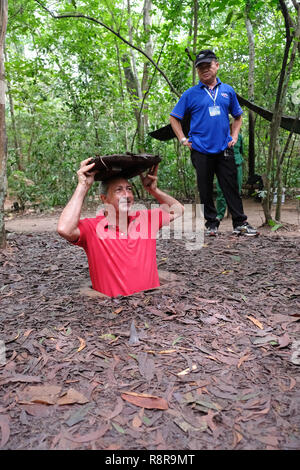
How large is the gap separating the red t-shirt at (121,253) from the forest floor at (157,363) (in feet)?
0.46

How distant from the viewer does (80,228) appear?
2.56 metres

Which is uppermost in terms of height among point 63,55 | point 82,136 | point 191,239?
point 63,55

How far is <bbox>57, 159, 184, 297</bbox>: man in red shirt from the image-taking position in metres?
2.59

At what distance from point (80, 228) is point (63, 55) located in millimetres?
7563

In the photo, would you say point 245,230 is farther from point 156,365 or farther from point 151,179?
point 156,365

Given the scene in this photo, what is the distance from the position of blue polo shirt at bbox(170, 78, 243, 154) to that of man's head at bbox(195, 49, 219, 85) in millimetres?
84

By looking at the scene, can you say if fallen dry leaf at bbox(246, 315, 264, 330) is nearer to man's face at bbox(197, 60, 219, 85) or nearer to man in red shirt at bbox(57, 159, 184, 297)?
man in red shirt at bbox(57, 159, 184, 297)

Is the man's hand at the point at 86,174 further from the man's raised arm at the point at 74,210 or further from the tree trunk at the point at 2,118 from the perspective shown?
the tree trunk at the point at 2,118

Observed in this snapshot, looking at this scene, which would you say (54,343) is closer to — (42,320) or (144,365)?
(42,320)

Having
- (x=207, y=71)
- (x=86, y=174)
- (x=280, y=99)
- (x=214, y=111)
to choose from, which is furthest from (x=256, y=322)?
(x=280, y=99)

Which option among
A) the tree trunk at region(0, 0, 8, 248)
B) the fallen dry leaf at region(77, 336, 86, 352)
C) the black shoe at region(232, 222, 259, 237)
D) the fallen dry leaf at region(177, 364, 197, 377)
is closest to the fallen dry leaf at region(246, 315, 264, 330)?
the fallen dry leaf at region(177, 364, 197, 377)

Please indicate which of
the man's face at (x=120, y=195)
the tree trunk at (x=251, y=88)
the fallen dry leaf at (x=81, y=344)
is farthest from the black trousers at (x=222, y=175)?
the tree trunk at (x=251, y=88)

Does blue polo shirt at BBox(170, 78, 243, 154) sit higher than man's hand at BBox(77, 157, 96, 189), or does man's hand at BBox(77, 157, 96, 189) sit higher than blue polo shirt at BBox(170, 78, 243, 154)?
blue polo shirt at BBox(170, 78, 243, 154)
